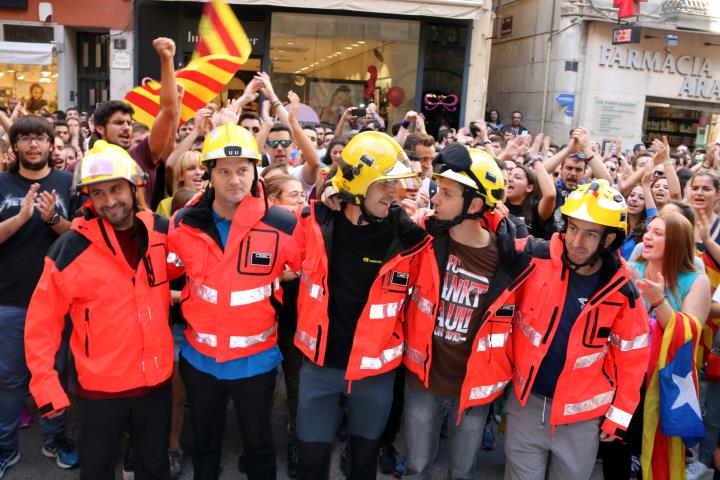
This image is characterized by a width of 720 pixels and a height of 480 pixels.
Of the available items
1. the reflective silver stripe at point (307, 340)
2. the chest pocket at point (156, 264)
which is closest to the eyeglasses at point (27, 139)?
the chest pocket at point (156, 264)

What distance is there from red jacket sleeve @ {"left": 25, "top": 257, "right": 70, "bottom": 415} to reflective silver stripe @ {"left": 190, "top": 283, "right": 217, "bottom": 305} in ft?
2.14

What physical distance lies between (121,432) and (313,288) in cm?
133

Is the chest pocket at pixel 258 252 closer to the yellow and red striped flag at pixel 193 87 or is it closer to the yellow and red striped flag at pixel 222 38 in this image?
the yellow and red striped flag at pixel 193 87

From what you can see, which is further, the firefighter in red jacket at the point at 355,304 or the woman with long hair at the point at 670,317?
the woman with long hair at the point at 670,317

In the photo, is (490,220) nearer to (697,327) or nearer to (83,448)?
(697,327)

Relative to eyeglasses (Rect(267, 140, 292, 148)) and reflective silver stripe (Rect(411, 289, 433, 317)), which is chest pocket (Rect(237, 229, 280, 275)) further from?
eyeglasses (Rect(267, 140, 292, 148))

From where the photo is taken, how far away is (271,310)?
11.7ft

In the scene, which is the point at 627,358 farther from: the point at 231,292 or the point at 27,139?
the point at 27,139

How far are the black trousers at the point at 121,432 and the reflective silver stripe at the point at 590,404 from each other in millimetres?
2212

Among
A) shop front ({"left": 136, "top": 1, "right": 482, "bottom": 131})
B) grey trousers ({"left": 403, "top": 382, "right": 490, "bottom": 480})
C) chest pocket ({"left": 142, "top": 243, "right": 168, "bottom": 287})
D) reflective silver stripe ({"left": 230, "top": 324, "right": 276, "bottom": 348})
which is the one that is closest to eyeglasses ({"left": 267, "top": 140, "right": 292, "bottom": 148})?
chest pocket ({"left": 142, "top": 243, "right": 168, "bottom": 287})

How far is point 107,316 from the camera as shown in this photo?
130 inches

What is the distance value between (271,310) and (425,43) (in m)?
14.0

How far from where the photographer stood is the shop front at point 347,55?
15500 mm

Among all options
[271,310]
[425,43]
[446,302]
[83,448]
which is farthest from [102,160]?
[425,43]
